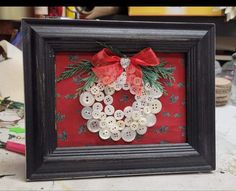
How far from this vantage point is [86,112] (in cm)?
61

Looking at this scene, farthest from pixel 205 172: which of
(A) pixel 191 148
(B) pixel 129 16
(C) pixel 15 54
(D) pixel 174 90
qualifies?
(B) pixel 129 16

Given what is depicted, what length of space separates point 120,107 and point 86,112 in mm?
62

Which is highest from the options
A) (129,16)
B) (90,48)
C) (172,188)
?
(129,16)

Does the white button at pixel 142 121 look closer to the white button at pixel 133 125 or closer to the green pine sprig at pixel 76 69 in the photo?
the white button at pixel 133 125

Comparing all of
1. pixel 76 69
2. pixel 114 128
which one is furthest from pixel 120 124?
pixel 76 69

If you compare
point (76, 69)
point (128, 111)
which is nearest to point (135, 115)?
point (128, 111)

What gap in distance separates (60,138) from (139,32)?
0.23m

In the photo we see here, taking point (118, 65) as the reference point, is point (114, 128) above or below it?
below

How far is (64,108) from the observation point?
606 millimetres

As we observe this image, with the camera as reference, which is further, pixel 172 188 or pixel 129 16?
pixel 129 16

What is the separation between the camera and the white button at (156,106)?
63cm

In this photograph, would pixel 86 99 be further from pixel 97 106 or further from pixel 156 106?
pixel 156 106

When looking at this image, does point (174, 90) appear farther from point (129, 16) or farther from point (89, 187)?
point (129, 16)

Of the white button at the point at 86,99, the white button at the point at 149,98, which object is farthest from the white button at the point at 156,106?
the white button at the point at 86,99
